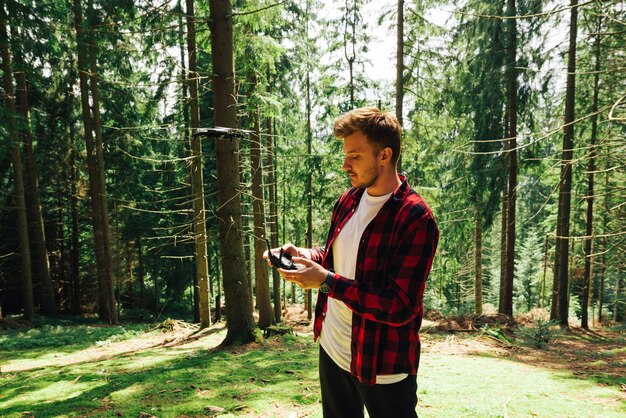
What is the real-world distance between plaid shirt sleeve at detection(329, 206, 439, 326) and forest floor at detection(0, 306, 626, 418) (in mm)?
2568

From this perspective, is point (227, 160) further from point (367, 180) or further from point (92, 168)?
point (92, 168)

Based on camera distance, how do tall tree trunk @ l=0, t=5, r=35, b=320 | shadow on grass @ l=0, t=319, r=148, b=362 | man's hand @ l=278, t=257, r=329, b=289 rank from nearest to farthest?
1. man's hand @ l=278, t=257, r=329, b=289
2. shadow on grass @ l=0, t=319, r=148, b=362
3. tall tree trunk @ l=0, t=5, r=35, b=320

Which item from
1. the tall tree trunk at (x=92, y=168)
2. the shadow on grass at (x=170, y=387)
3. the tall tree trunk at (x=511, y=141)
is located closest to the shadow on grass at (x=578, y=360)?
the tall tree trunk at (x=511, y=141)

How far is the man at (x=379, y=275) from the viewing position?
1.77 m

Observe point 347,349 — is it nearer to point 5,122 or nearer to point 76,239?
point 5,122

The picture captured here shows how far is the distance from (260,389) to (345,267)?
312cm

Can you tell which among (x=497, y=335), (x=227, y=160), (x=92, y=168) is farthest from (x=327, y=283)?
(x=92, y=168)

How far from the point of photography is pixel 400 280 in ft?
5.74

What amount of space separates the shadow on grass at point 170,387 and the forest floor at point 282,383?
0.04 ft

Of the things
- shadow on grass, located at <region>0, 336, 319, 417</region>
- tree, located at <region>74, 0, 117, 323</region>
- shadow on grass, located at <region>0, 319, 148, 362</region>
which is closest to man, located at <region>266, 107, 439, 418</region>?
shadow on grass, located at <region>0, 336, 319, 417</region>

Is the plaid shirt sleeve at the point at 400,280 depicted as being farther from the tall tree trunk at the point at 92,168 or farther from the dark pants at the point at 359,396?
the tall tree trunk at the point at 92,168

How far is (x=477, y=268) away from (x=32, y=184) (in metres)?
19.1

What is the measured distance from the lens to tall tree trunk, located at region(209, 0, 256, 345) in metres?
6.38

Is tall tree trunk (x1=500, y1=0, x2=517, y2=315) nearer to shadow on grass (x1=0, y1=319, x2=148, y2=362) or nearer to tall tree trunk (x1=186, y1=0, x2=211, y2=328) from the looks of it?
tall tree trunk (x1=186, y1=0, x2=211, y2=328)
